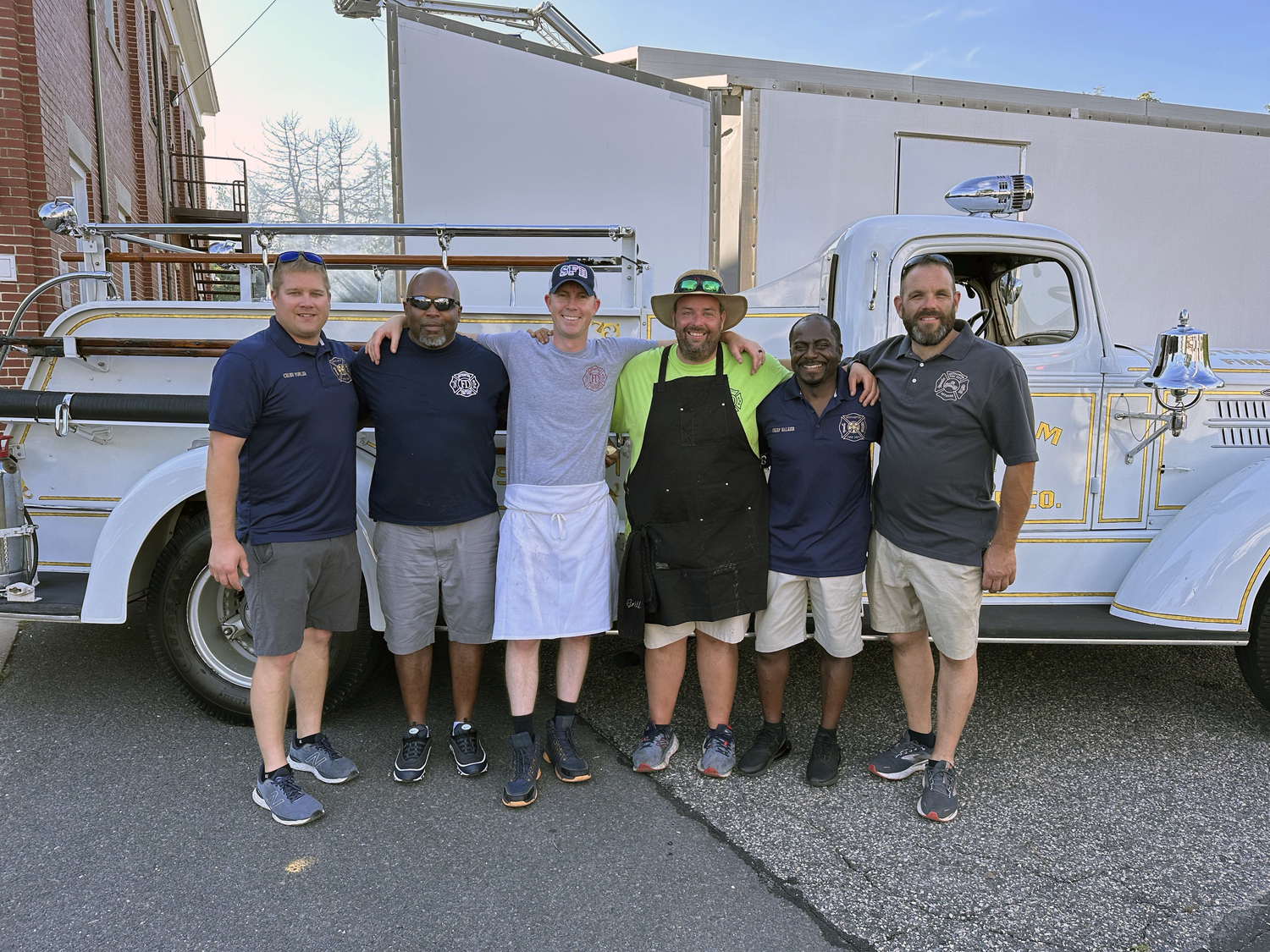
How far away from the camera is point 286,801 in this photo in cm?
292

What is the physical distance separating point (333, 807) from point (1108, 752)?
10.3ft

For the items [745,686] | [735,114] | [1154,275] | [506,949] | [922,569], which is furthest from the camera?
[1154,275]

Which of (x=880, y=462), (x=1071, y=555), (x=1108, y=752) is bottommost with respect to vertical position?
(x=1108, y=752)

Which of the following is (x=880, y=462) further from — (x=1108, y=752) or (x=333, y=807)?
(x=333, y=807)

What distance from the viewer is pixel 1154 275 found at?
7789mm

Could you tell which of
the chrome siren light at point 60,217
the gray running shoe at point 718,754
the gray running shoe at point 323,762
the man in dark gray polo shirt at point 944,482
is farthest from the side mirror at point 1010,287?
the chrome siren light at point 60,217

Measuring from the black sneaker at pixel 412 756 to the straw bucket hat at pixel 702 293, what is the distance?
1.87m

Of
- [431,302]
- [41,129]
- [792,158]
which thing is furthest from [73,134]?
[431,302]

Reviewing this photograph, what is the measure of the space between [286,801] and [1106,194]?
8.10 m

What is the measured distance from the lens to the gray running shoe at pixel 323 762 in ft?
10.4

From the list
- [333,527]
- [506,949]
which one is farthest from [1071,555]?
[333,527]

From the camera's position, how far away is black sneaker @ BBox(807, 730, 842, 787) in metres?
3.20

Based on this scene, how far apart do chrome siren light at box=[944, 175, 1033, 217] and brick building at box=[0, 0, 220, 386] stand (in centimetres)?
407

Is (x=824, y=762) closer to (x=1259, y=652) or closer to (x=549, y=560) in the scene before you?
(x=549, y=560)
